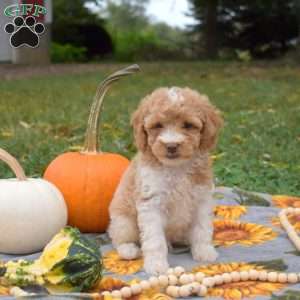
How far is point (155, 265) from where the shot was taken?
11.1ft

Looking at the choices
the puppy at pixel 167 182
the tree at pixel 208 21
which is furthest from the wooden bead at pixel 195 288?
the tree at pixel 208 21

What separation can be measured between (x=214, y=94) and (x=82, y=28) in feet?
36.8

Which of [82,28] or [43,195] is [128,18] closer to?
[82,28]

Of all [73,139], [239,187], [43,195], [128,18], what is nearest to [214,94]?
[73,139]

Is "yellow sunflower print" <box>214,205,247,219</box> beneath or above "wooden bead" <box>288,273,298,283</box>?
above

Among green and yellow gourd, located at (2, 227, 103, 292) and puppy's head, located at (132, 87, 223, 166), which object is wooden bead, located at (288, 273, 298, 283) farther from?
green and yellow gourd, located at (2, 227, 103, 292)

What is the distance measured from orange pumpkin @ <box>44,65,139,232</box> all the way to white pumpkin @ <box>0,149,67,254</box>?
0.38 metres

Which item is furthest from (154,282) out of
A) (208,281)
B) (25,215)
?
(25,215)

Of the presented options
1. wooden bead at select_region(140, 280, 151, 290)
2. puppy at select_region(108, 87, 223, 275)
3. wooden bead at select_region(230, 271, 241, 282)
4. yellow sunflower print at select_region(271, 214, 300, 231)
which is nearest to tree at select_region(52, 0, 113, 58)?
yellow sunflower print at select_region(271, 214, 300, 231)

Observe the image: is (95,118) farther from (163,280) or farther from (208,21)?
(208,21)

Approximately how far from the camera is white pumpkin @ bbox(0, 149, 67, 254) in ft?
12.2

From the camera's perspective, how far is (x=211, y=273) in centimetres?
338

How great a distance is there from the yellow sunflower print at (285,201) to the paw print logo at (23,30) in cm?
208

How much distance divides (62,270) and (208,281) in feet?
2.28
